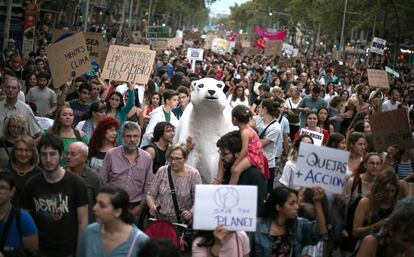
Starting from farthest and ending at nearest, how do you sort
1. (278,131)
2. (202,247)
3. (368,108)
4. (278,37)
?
(278,37)
(368,108)
(278,131)
(202,247)

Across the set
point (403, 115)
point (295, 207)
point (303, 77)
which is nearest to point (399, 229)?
point (295, 207)

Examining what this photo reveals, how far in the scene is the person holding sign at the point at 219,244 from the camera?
6598mm

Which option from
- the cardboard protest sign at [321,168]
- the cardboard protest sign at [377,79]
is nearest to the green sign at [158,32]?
the cardboard protest sign at [377,79]

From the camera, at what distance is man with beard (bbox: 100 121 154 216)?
9.12 m

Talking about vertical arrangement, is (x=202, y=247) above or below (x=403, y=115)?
below

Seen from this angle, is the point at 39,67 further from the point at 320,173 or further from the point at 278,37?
the point at 278,37

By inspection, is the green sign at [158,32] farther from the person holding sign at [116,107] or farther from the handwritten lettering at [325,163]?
the handwritten lettering at [325,163]

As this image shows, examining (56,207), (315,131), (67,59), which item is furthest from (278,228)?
(67,59)

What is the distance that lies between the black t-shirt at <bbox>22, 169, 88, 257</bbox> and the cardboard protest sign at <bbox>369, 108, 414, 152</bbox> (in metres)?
4.59

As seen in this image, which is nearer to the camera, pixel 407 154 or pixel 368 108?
pixel 407 154

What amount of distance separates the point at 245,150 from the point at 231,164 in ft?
1.57

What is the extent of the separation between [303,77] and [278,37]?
28.6 meters

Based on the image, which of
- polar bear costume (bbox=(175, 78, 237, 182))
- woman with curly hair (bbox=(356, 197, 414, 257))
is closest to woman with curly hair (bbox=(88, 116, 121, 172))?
polar bear costume (bbox=(175, 78, 237, 182))

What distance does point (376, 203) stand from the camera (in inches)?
297
